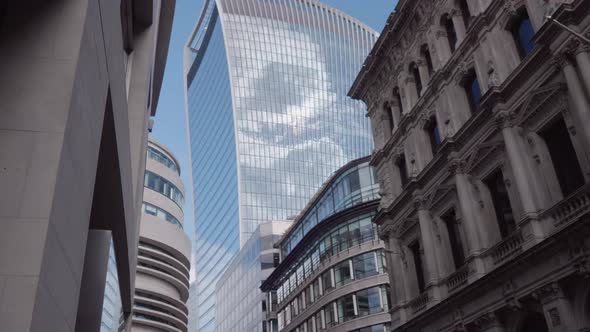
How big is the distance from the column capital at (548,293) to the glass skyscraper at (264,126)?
130496 mm

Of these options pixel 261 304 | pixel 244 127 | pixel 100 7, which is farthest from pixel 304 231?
pixel 244 127

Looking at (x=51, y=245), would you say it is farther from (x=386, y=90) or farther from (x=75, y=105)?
(x=386, y=90)

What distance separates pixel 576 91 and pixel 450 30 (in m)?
11.5

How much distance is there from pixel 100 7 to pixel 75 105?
7.23 feet

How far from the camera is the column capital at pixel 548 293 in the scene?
18206 mm

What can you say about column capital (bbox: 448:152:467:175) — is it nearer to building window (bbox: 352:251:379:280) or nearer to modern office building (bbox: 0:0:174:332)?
modern office building (bbox: 0:0:174:332)

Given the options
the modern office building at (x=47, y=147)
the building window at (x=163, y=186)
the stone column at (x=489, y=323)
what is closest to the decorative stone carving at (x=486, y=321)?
the stone column at (x=489, y=323)

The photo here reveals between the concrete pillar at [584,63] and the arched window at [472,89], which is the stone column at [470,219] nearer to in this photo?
the arched window at [472,89]

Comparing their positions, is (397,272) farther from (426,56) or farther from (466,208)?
(426,56)

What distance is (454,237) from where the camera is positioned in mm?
26219

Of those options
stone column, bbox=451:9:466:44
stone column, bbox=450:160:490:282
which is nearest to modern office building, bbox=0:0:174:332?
stone column, bbox=450:160:490:282

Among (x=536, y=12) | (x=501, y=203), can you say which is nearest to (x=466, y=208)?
(x=501, y=203)

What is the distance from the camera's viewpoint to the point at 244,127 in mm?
166750

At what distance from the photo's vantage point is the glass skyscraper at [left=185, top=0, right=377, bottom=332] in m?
158
